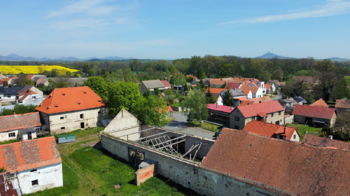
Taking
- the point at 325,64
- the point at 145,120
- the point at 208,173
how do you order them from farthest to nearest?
the point at 325,64
the point at 145,120
the point at 208,173

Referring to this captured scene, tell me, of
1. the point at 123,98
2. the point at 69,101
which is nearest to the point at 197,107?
the point at 123,98

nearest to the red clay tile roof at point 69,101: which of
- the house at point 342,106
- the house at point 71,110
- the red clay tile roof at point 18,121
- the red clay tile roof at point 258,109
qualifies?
the house at point 71,110

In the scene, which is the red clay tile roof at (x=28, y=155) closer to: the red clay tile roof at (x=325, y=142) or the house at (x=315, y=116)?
the red clay tile roof at (x=325, y=142)

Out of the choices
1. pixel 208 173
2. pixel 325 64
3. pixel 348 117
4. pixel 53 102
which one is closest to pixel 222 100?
pixel 348 117

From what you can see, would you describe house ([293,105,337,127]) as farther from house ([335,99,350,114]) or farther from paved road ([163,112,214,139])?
paved road ([163,112,214,139])

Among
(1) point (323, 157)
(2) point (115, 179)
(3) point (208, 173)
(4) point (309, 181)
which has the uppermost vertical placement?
(1) point (323, 157)

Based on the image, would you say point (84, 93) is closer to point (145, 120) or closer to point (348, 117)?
point (145, 120)

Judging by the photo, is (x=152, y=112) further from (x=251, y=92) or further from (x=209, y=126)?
(x=251, y=92)

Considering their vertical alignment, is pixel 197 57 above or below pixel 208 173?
above
